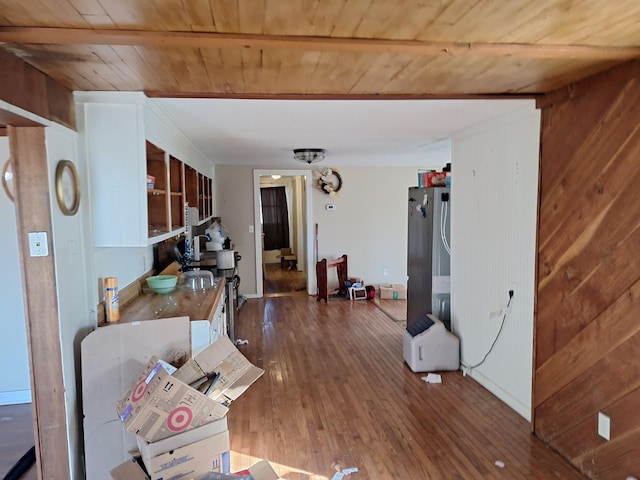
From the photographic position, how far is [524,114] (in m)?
2.75

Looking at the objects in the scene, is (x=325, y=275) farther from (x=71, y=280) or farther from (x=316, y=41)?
(x=316, y=41)

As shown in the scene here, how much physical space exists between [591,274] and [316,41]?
5.98 feet

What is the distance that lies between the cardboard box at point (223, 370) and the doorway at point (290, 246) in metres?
4.42

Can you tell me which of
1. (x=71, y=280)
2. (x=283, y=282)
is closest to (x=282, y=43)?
(x=71, y=280)

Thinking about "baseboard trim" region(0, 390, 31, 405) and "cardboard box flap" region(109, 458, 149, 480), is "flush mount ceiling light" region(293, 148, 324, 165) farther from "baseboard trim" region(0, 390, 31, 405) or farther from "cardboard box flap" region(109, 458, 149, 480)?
"cardboard box flap" region(109, 458, 149, 480)

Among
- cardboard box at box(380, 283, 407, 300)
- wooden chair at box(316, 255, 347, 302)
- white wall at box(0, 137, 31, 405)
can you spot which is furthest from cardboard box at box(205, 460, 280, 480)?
cardboard box at box(380, 283, 407, 300)

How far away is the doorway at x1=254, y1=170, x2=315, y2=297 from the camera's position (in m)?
6.58

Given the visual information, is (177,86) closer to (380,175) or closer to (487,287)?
(487,287)

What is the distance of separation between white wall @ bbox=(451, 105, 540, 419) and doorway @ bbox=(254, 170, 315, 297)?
325 centimetres

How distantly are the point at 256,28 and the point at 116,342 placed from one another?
5.46 feet

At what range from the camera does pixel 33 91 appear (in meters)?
1.73

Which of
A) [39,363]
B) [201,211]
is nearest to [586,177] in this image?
[39,363]

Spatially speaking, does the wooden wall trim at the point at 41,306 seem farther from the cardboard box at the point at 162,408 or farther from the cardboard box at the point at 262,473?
the cardboard box at the point at 262,473

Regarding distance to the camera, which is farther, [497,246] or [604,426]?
[497,246]
